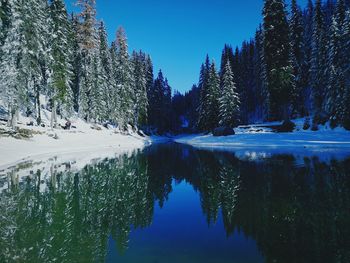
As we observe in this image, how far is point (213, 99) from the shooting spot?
213 ft

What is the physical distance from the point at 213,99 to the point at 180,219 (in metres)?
56.5

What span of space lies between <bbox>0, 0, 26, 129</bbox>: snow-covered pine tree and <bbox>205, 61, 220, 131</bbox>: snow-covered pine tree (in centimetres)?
3839

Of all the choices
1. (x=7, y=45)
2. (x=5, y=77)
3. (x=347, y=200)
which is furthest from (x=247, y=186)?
(x=7, y=45)

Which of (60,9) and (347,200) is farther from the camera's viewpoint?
(60,9)

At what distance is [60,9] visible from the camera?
4484cm

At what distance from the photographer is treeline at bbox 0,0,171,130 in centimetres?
3475

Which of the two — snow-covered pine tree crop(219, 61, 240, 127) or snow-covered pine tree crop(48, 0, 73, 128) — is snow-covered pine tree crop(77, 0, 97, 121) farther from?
snow-covered pine tree crop(219, 61, 240, 127)

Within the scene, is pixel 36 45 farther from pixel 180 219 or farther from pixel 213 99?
pixel 180 219

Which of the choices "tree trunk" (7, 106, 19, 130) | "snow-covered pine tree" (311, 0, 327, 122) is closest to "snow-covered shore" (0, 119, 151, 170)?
"tree trunk" (7, 106, 19, 130)

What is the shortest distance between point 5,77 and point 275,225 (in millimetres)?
32282

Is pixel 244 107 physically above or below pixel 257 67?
below

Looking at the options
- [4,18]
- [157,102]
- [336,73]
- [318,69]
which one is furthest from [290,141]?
[157,102]

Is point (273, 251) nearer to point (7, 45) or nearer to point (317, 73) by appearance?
point (7, 45)

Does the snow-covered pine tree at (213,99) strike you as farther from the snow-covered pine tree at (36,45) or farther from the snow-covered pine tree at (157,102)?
the snow-covered pine tree at (36,45)
